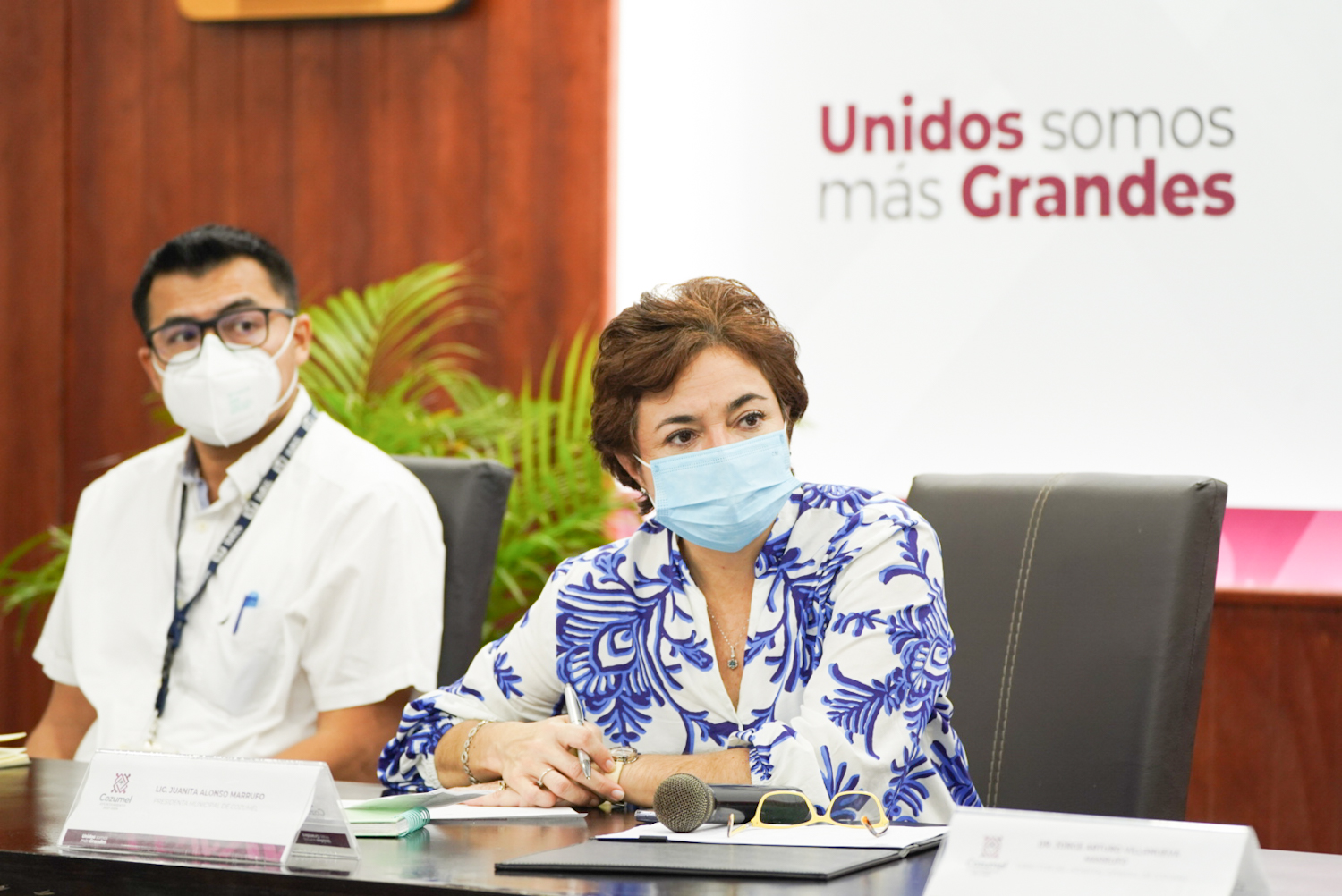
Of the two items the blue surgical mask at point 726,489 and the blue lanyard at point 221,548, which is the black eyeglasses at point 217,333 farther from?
the blue surgical mask at point 726,489

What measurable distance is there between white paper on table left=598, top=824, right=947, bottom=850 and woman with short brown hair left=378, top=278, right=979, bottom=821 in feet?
0.92

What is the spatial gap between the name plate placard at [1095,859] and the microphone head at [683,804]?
0.34 metres

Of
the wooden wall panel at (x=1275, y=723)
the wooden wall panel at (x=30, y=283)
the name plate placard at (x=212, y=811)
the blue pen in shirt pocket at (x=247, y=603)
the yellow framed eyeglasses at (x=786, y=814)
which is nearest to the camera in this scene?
the name plate placard at (x=212, y=811)

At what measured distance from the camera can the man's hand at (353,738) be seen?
7.91 feet

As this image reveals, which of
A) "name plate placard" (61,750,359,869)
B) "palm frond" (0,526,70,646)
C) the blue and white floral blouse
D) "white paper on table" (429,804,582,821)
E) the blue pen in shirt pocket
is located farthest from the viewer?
"palm frond" (0,526,70,646)

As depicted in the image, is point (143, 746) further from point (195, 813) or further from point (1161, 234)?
point (1161, 234)

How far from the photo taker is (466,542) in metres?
2.53

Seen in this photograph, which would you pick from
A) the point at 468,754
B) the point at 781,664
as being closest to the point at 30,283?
the point at 468,754

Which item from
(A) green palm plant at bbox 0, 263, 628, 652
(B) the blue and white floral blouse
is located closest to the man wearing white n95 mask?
(B) the blue and white floral blouse

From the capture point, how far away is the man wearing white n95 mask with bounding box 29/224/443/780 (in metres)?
→ 2.48

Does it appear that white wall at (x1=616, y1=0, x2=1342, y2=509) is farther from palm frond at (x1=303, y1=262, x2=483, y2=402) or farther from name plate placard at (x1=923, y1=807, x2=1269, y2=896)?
name plate placard at (x1=923, y1=807, x2=1269, y2=896)

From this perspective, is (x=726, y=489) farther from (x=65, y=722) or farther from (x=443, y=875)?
(x=65, y=722)

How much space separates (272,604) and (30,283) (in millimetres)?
2485

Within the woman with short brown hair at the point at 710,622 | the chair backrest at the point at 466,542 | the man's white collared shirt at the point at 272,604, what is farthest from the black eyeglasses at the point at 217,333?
the woman with short brown hair at the point at 710,622
